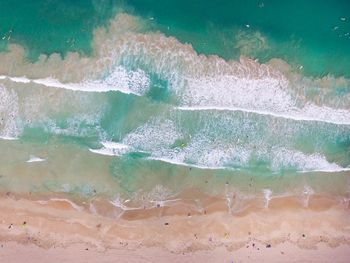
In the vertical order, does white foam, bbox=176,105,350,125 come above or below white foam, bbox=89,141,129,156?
above

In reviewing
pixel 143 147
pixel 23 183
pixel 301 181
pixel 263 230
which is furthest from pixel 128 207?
pixel 301 181

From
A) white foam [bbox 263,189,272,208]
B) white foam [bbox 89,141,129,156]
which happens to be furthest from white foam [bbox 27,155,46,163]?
white foam [bbox 263,189,272,208]

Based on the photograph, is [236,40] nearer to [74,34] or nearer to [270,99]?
Result: [270,99]

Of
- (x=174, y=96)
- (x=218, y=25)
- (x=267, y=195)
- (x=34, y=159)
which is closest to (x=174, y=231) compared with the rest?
(x=267, y=195)

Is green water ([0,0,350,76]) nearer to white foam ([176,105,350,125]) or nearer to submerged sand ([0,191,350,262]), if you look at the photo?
white foam ([176,105,350,125])

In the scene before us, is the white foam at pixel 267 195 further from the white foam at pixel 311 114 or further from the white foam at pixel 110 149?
the white foam at pixel 110 149
